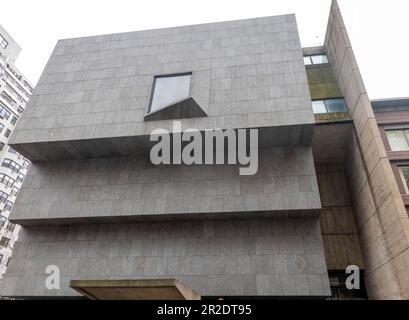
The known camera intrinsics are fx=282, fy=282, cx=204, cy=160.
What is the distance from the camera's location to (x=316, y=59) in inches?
962

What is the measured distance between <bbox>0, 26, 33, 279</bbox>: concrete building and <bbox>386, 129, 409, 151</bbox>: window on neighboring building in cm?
4978

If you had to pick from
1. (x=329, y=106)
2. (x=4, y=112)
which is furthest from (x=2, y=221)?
(x=329, y=106)

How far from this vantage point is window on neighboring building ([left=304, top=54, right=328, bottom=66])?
24.2 metres

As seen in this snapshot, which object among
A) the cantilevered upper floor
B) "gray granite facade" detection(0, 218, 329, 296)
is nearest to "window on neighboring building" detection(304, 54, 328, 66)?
the cantilevered upper floor

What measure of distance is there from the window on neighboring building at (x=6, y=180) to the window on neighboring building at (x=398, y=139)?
54.6 m

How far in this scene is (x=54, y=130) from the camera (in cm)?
1814

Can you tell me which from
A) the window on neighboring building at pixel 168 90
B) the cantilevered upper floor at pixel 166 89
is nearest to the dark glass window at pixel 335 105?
the cantilevered upper floor at pixel 166 89

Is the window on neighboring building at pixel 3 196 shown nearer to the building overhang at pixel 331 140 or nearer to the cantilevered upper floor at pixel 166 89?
the cantilevered upper floor at pixel 166 89

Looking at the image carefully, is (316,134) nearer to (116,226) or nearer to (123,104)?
(123,104)

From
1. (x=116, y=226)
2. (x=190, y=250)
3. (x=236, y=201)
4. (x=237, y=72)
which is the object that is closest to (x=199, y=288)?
(x=190, y=250)

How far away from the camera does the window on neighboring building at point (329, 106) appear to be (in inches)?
773

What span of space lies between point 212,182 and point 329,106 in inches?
410

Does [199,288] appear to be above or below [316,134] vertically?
below
